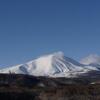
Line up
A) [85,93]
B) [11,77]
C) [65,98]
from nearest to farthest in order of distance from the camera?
[65,98], [85,93], [11,77]

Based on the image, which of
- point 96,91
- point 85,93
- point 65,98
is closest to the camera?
point 65,98

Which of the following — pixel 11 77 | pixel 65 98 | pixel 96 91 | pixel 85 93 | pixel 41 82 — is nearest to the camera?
pixel 65 98

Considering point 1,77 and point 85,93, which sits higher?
point 1,77

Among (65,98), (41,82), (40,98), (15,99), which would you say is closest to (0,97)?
(15,99)

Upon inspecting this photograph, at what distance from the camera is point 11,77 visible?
167625 mm

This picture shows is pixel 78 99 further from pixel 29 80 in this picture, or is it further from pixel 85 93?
pixel 29 80

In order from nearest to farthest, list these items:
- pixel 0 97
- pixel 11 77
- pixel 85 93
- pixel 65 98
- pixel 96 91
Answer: pixel 0 97 < pixel 65 98 < pixel 85 93 < pixel 96 91 < pixel 11 77

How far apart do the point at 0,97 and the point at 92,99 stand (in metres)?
17.0

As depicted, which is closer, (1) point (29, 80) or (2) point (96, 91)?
(2) point (96, 91)

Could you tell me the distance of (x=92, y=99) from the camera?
73.9 metres

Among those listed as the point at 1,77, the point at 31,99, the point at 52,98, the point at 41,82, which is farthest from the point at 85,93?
the point at 1,77

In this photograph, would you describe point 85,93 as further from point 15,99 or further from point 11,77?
point 11,77

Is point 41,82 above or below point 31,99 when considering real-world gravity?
above

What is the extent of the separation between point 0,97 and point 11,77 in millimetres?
97961
